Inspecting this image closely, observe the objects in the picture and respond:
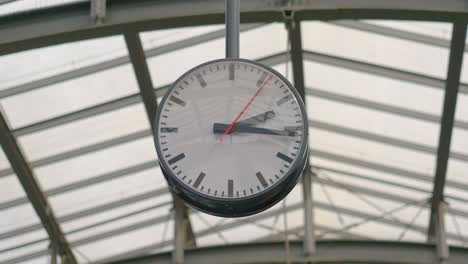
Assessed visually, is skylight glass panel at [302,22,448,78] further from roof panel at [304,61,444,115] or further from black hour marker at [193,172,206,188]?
black hour marker at [193,172,206,188]

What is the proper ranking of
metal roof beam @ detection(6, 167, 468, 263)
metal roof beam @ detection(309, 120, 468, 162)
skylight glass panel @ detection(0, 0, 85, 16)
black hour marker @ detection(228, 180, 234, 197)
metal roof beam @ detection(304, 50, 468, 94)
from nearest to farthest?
black hour marker @ detection(228, 180, 234, 197)
skylight glass panel @ detection(0, 0, 85, 16)
metal roof beam @ detection(304, 50, 468, 94)
metal roof beam @ detection(309, 120, 468, 162)
metal roof beam @ detection(6, 167, 468, 263)

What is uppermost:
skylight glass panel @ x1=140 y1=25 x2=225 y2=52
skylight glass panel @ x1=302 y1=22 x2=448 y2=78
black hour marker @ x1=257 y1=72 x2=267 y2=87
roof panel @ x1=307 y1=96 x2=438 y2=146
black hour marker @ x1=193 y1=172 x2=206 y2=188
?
black hour marker @ x1=257 y1=72 x2=267 y2=87

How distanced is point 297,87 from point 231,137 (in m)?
12.0

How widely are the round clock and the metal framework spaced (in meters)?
7.09

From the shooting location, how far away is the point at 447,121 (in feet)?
53.8

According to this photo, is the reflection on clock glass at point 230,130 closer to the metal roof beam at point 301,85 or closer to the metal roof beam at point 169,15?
the metal roof beam at point 169,15

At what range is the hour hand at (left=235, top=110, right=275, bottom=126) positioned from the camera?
15.9ft

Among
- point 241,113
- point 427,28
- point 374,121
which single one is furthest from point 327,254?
point 241,113

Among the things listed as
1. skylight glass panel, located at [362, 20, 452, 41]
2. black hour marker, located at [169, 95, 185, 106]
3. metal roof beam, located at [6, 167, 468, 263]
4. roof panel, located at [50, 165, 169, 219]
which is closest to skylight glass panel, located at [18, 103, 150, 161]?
roof panel, located at [50, 165, 169, 219]

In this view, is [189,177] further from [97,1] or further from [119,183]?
[119,183]

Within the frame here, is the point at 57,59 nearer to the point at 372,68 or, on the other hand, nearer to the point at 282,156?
the point at 372,68

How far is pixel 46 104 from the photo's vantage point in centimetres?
1571

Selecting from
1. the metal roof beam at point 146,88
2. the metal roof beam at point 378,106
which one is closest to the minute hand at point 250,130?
the metal roof beam at point 146,88

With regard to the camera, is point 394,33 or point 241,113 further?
point 394,33
